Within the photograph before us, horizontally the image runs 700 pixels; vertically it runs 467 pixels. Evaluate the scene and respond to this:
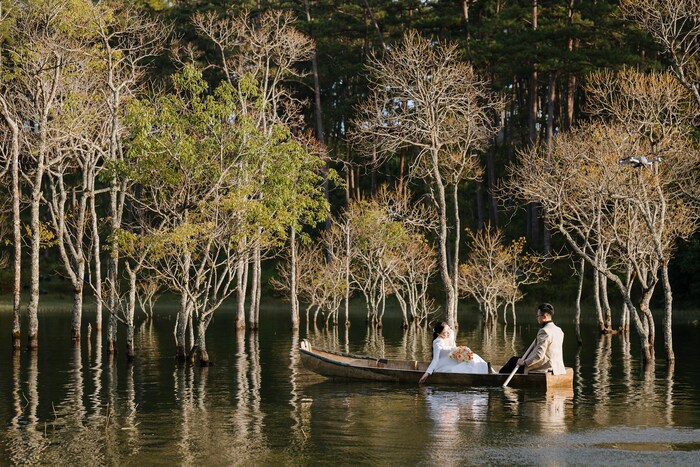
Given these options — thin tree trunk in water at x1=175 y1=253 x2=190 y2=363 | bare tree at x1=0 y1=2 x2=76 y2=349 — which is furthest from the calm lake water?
bare tree at x1=0 y1=2 x2=76 y2=349

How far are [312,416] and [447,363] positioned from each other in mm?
6156

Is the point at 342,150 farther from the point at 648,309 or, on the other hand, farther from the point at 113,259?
the point at 648,309

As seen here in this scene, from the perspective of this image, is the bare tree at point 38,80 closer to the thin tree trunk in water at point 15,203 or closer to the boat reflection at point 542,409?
the thin tree trunk in water at point 15,203

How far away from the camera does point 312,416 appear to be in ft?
73.8

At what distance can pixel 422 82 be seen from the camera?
46250 millimetres

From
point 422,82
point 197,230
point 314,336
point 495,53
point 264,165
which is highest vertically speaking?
point 495,53

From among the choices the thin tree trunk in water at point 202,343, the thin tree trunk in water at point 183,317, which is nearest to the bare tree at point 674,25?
the thin tree trunk in water at point 183,317

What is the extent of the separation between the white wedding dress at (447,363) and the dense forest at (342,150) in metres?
7.62

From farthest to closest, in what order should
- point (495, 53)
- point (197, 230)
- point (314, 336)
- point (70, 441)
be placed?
point (495, 53), point (314, 336), point (197, 230), point (70, 441)

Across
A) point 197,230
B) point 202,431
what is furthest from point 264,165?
point 202,431

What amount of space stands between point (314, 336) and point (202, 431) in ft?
115

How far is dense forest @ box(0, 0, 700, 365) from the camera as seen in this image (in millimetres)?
33062

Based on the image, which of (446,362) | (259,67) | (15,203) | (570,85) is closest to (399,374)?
(446,362)

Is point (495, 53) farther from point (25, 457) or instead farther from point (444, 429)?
point (25, 457)
